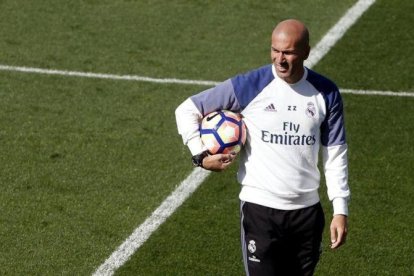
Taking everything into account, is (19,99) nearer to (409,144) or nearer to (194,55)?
(194,55)

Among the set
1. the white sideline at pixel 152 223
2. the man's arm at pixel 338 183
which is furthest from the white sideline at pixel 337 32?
the man's arm at pixel 338 183

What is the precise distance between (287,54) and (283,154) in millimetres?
636

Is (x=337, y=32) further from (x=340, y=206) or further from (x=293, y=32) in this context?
(x=293, y=32)


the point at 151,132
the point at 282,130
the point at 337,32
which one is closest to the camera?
the point at 282,130

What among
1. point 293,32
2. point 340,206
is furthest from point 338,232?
point 293,32

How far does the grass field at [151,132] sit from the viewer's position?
9.40 m

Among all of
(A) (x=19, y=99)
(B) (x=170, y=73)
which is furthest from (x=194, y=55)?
(A) (x=19, y=99)

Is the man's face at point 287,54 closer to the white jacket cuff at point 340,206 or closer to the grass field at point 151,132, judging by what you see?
the white jacket cuff at point 340,206

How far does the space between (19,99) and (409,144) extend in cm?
413

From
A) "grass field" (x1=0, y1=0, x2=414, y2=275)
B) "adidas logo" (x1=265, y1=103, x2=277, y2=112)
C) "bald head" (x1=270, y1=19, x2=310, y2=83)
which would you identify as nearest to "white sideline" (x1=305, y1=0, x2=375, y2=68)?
"grass field" (x1=0, y1=0, x2=414, y2=275)

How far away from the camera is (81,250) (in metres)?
9.32

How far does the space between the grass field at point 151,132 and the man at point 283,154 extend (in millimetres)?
1903

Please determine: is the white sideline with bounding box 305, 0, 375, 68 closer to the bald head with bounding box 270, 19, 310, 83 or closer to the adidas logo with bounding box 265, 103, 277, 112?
the adidas logo with bounding box 265, 103, 277, 112

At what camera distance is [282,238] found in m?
7.21
